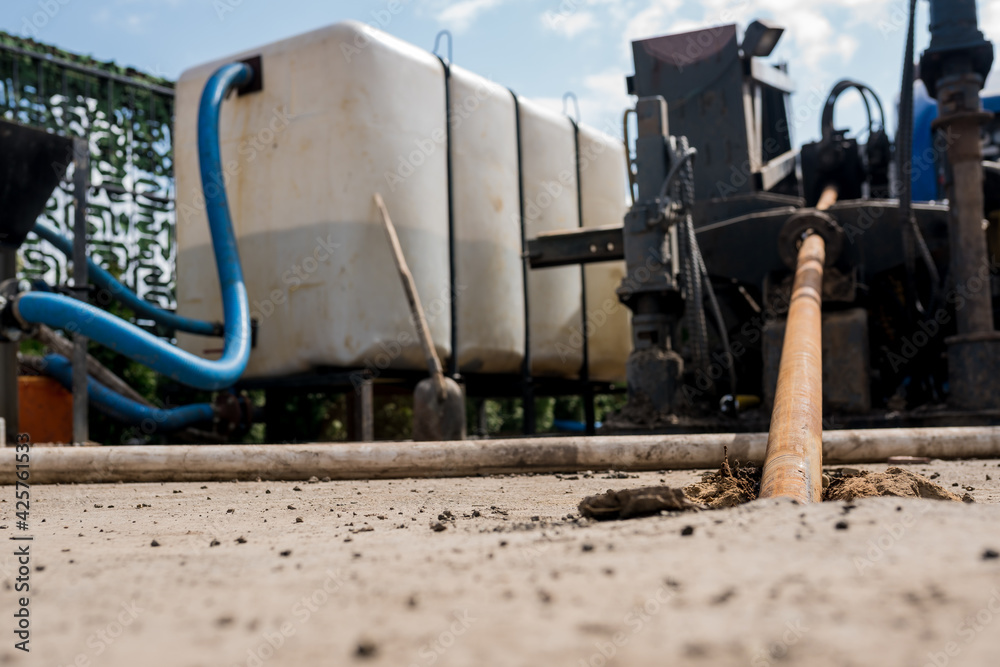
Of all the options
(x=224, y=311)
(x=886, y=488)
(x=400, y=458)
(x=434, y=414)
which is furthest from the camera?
(x=224, y=311)

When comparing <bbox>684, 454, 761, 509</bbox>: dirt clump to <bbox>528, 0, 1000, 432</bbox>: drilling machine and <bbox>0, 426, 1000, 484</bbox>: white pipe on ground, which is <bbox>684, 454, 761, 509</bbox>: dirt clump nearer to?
<bbox>0, 426, 1000, 484</bbox>: white pipe on ground

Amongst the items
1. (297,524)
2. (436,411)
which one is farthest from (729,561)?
(436,411)

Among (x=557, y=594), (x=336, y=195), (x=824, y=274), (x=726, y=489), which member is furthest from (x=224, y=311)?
(x=557, y=594)

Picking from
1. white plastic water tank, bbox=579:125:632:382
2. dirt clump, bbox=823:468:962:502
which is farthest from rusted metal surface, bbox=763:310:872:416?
white plastic water tank, bbox=579:125:632:382

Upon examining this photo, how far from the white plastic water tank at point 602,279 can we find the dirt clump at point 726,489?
741 centimetres

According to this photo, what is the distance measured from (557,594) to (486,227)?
7815 mm

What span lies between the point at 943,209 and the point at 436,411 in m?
4.19

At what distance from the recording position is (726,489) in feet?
10.0

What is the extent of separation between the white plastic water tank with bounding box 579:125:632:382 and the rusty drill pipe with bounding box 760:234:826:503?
5.66 metres

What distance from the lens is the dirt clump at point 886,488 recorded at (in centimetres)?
279

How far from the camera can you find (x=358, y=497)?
12.0 feet

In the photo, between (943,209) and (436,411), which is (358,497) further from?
(943,209)

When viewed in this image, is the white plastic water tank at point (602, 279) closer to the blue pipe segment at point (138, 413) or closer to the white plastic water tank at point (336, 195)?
the white plastic water tank at point (336, 195)

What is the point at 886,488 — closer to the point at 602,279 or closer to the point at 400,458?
the point at 400,458
